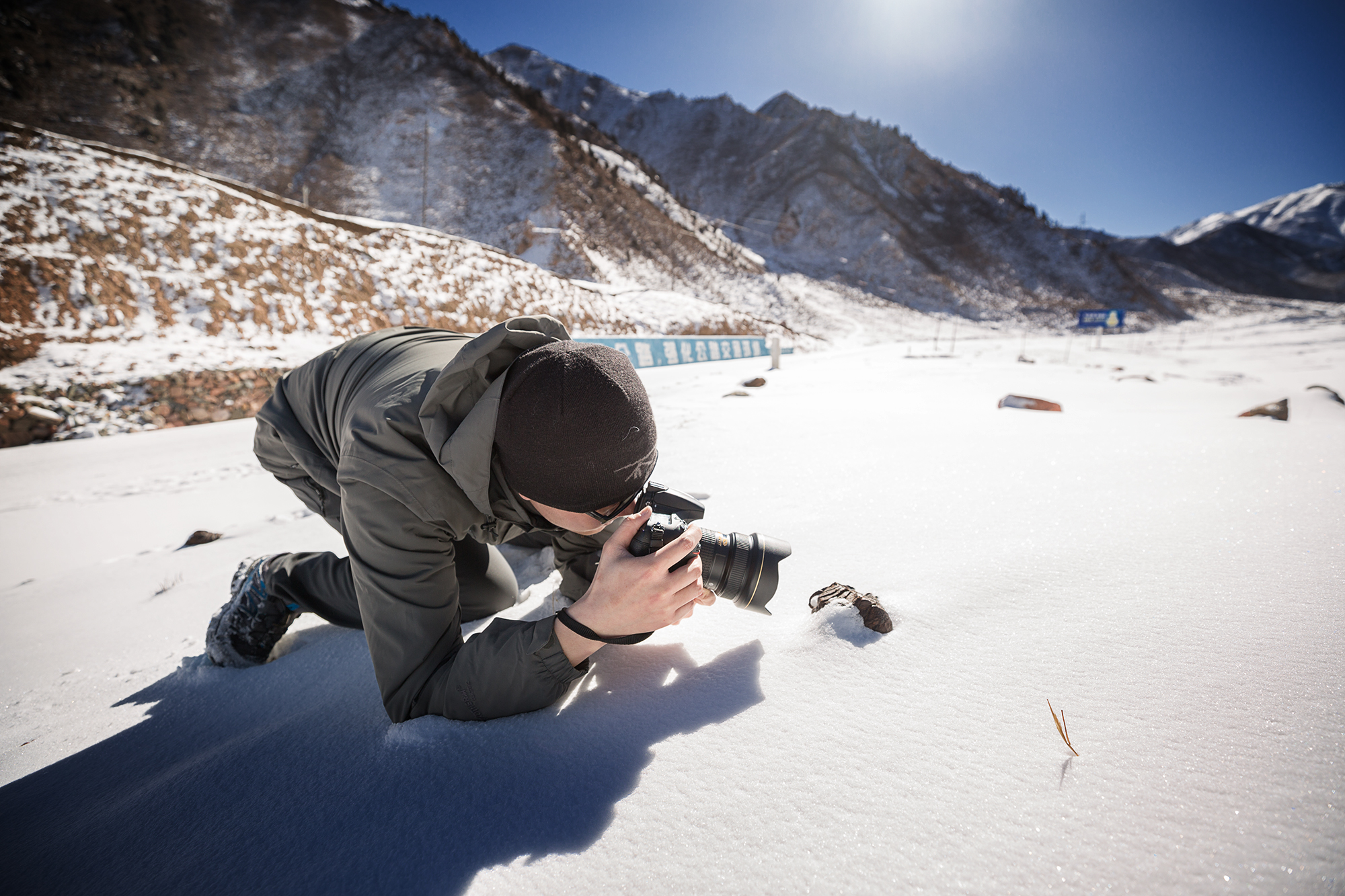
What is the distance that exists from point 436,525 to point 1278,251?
259 ft

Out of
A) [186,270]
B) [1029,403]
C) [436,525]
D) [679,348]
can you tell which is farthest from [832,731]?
[679,348]

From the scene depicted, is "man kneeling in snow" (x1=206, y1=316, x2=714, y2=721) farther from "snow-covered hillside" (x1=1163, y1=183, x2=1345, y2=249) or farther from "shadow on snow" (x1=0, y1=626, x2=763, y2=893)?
"snow-covered hillside" (x1=1163, y1=183, x2=1345, y2=249)

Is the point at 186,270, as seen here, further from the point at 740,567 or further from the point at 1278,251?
the point at 1278,251

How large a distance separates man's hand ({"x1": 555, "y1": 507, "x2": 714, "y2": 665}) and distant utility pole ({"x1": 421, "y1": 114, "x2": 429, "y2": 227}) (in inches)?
925

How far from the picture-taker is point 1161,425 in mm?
3113

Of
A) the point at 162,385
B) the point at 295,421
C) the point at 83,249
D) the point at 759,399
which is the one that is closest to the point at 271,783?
the point at 295,421

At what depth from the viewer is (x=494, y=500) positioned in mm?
1119

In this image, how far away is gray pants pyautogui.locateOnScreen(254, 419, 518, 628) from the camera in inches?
61.9

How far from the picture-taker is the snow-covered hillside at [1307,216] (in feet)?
180

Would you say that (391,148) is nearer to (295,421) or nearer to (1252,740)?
(295,421)

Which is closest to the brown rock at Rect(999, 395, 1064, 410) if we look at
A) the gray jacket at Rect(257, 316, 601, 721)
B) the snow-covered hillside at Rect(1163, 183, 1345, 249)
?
the gray jacket at Rect(257, 316, 601, 721)

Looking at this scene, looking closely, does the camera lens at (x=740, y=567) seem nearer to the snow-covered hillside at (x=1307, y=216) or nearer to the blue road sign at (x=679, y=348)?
the blue road sign at (x=679, y=348)

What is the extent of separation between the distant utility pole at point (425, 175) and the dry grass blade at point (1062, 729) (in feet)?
78.8

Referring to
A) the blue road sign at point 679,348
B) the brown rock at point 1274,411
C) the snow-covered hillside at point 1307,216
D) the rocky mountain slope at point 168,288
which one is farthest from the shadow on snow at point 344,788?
the snow-covered hillside at point 1307,216
